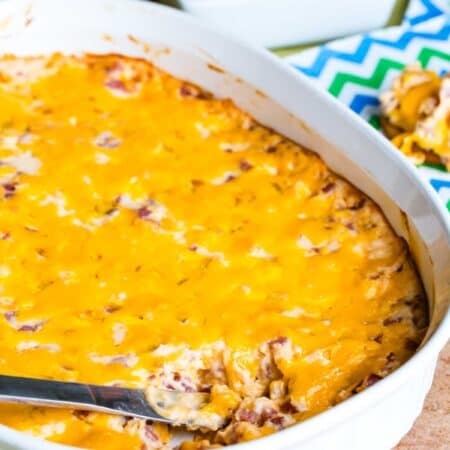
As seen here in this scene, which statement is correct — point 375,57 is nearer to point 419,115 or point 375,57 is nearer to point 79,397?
point 419,115

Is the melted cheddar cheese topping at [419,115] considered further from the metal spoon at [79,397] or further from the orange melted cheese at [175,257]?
the metal spoon at [79,397]

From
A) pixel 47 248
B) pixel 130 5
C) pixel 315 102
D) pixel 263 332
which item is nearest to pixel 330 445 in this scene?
pixel 263 332

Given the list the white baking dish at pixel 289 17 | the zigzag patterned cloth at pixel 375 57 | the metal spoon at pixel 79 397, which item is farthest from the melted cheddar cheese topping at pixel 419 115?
the metal spoon at pixel 79 397

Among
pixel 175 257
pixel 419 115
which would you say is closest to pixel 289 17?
pixel 419 115

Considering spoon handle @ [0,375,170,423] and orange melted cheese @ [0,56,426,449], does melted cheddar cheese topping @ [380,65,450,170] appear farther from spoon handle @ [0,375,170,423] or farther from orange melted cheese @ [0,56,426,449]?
spoon handle @ [0,375,170,423]

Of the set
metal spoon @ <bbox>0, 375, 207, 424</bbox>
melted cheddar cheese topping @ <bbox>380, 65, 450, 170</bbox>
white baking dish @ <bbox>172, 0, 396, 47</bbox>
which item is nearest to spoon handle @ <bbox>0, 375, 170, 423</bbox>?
metal spoon @ <bbox>0, 375, 207, 424</bbox>

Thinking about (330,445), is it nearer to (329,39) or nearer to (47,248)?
(47,248)
